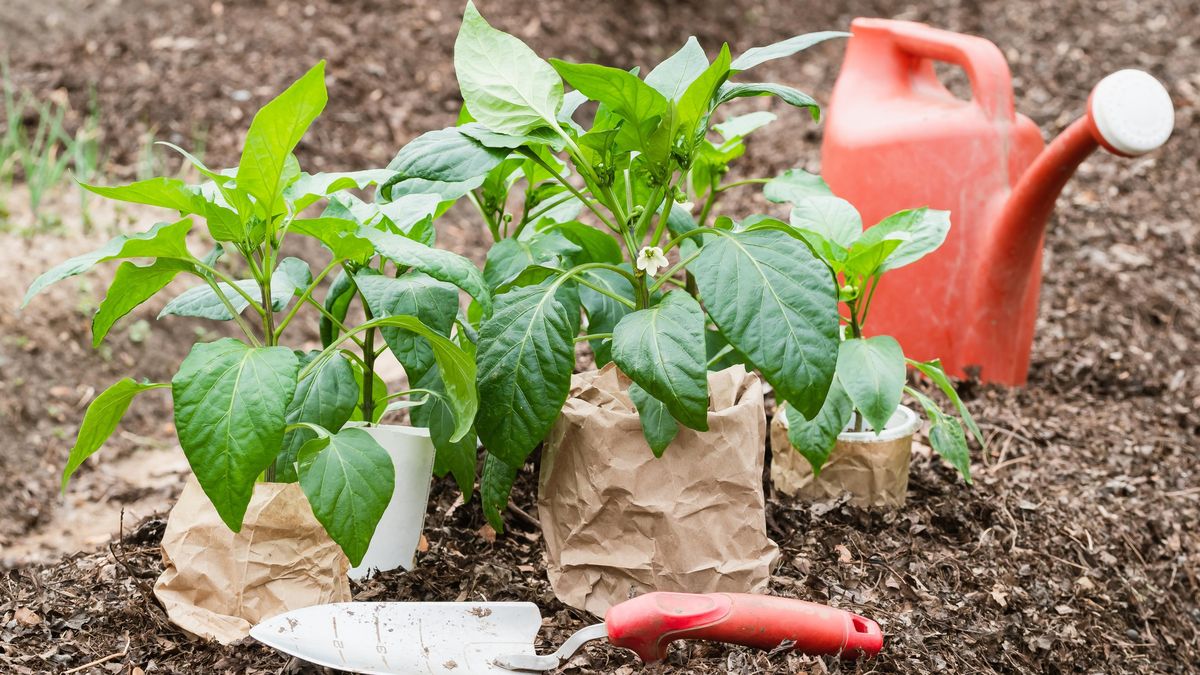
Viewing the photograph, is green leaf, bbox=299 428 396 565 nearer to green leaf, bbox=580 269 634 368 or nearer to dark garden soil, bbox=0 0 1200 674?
dark garden soil, bbox=0 0 1200 674

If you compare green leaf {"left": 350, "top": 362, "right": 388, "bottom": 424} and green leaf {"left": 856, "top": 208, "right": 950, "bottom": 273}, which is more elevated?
green leaf {"left": 856, "top": 208, "right": 950, "bottom": 273}

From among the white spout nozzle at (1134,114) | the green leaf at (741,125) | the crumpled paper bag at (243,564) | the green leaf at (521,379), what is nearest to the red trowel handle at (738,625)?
the green leaf at (521,379)

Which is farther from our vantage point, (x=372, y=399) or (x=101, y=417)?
(x=372, y=399)

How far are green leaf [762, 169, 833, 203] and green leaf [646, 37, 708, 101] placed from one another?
1.18 feet

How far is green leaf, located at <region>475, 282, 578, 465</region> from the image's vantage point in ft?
4.50

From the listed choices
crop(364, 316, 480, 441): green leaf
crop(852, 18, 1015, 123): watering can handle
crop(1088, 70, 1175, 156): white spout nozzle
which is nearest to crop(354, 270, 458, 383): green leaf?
crop(364, 316, 480, 441): green leaf

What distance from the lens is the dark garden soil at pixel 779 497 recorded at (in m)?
1.57

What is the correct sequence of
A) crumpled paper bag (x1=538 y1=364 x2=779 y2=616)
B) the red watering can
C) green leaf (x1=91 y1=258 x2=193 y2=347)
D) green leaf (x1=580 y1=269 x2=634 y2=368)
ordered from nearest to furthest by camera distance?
green leaf (x1=91 y1=258 x2=193 y2=347), crumpled paper bag (x1=538 y1=364 x2=779 y2=616), green leaf (x1=580 y1=269 x2=634 y2=368), the red watering can

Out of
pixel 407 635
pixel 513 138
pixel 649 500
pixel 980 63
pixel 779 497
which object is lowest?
pixel 779 497

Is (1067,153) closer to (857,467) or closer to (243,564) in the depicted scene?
(857,467)

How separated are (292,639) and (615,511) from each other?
0.44 metres

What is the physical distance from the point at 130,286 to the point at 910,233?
3.61ft

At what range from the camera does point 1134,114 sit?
1943 millimetres

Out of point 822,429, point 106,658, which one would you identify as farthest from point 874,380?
point 106,658
